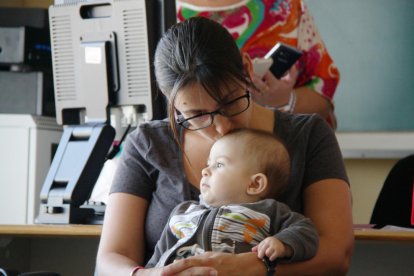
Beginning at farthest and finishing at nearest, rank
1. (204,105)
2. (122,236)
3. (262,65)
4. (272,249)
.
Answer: (262,65), (122,236), (204,105), (272,249)

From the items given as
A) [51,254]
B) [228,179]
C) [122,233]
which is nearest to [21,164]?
[51,254]

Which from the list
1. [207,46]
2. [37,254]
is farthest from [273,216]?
[37,254]

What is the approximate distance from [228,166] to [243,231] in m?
0.17

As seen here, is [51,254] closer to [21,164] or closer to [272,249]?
[272,249]

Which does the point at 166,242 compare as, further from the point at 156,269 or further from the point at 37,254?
the point at 37,254

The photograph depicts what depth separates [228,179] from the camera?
5.63ft

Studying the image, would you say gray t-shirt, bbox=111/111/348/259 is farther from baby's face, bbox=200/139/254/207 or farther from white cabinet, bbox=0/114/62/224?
white cabinet, bbox=0/114/62/224

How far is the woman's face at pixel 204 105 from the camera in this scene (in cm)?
166

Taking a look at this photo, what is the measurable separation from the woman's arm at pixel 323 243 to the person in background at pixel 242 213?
0.03m

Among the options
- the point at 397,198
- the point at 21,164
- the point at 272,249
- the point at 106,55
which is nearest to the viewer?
the point at 272,249

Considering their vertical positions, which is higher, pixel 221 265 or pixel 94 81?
pixel 94 81

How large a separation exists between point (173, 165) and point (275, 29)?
3.54 ft

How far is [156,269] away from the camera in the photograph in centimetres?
160

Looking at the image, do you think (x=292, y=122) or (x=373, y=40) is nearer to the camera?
(x=292, y=122)
